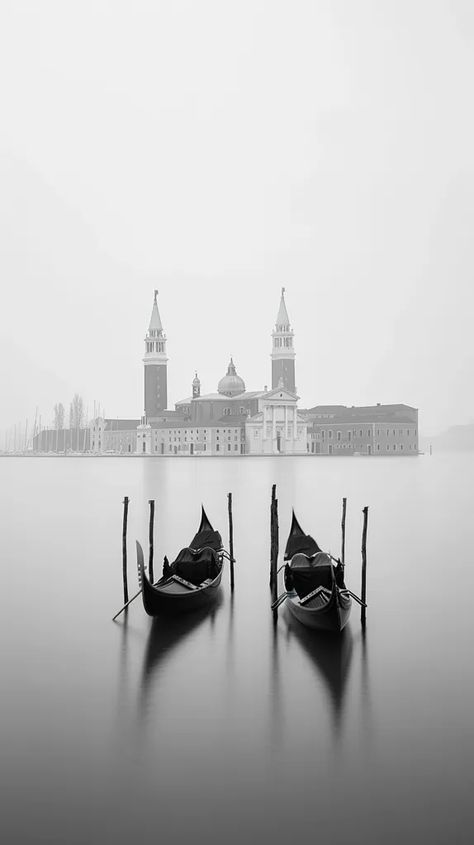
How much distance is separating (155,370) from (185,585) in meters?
95.4

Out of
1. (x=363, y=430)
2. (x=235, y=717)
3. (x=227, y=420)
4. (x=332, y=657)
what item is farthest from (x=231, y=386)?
(x=235, y=717)

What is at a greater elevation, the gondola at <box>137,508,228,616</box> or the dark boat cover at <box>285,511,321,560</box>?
the dark boat cover at <box>285,511,321,560</box>

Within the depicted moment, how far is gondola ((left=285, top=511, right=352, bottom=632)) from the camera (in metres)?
11.0

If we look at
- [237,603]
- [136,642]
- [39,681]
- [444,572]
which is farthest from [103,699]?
[444,572]

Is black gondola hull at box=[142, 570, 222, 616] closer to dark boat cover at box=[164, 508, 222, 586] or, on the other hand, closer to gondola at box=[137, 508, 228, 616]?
gondola at box=[137, 508, 228, 616]

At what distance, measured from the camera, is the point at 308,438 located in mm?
102875

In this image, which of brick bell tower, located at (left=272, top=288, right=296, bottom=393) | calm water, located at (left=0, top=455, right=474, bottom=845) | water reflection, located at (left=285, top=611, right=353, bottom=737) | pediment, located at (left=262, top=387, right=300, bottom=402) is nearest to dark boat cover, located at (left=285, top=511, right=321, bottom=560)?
calm water, located at (left=0, top=455, right=474, bottom=845)

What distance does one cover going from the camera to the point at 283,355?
4264 inches

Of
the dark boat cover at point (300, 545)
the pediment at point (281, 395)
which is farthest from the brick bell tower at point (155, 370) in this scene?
the dark boat cover at point (300, 545)

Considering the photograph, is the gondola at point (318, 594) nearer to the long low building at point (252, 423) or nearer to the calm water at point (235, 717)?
the calm water at point (235, 717)

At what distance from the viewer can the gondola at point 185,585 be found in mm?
11812

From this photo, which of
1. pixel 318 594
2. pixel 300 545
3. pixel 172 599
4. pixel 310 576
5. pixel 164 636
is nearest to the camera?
pixel 318 594

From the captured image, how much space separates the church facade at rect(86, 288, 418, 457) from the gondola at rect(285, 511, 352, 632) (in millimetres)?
83659

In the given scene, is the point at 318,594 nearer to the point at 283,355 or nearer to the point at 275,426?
the point at 275,426
